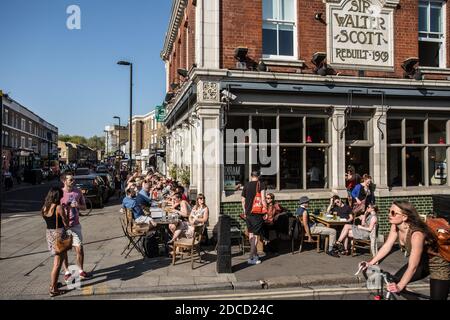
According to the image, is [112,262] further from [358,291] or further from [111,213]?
[111,213]

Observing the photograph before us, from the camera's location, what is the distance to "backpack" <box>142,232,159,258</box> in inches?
334

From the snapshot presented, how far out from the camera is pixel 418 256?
3.85m

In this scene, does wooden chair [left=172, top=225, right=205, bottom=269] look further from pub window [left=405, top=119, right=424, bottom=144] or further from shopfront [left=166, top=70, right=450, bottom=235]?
pub window [left=405, top=119, right=424, bottom=144]

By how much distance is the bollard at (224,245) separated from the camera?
287 inches

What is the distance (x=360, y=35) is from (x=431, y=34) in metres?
2.66

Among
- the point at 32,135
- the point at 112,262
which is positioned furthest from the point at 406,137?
the point at 32,135

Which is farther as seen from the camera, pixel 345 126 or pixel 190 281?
pixel 345 126

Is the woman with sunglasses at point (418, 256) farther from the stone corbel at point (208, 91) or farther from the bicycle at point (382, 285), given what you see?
the stone corbel at point (208, 91)

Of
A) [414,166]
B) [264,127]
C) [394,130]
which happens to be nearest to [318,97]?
[264,127]

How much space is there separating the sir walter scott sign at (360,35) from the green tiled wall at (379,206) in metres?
3.87

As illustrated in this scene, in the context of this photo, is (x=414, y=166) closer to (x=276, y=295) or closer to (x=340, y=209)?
(x=340, y=209)

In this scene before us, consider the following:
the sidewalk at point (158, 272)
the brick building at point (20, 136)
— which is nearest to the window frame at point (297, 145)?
the sidewalk at point (158, 272)
